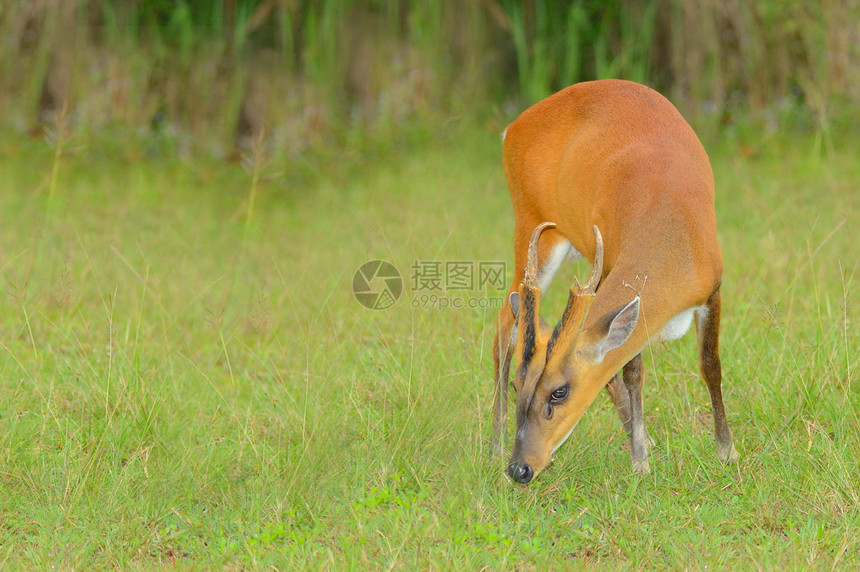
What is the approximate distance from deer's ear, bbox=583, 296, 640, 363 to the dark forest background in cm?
540

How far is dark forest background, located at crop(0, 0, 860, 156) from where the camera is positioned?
30.9ft

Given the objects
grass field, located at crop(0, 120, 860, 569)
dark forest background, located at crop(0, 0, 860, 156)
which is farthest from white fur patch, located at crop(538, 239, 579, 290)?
dark forest background, located at crop(0, 0, 860, 156)

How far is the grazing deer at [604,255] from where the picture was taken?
421 centimetres

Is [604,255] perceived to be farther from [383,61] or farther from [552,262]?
[383,61]

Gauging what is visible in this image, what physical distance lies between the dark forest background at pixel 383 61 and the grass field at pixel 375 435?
2560 millimetres

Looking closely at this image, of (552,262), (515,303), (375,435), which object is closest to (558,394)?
(515,303)

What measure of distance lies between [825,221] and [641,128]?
3471 mm

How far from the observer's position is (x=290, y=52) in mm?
9516

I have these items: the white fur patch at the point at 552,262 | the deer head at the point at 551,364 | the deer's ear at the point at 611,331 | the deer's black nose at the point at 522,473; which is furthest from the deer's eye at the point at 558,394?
the white fur patch at the point at 552,262

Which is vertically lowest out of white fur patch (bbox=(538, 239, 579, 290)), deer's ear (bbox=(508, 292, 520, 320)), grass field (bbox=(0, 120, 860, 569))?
grass field (bbox=(0, 120, 860, 569))

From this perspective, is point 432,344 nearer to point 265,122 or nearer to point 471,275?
point 471,275

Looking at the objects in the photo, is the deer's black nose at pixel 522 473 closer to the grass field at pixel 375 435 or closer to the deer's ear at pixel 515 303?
the grass field at pixel 375 435

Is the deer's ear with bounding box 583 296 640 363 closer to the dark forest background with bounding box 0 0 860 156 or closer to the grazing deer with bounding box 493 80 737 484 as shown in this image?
the grazing deer with bounding box 493 80 737 484

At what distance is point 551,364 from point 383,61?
6801mm
